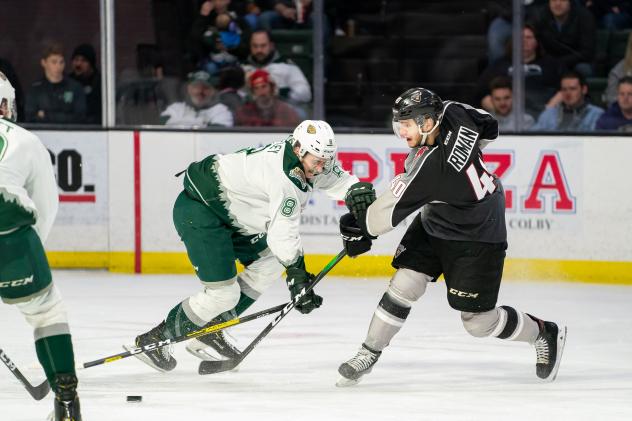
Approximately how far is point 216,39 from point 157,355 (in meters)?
3.08

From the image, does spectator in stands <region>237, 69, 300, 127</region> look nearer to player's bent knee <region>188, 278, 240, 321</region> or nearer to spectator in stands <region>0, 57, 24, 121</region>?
spectator in stands <region>0, 57, 24, 121</region>

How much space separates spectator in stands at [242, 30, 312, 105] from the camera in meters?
7.62

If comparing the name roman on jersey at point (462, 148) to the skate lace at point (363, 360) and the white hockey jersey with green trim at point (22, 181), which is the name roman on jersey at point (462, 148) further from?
the white hockey jersey with green trim at point (22, 181)

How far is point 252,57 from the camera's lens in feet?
25.2

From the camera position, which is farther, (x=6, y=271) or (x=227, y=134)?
(x=227, y=134)

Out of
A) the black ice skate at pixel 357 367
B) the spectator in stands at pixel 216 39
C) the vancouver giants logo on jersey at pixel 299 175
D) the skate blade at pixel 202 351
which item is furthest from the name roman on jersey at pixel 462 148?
the spectator in stands at pixel 216 39

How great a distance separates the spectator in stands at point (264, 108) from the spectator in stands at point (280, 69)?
0.04 meters

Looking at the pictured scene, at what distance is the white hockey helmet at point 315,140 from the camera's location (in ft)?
15.3

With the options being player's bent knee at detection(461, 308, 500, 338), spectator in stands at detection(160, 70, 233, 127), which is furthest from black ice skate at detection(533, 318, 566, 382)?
spectator in stands at detection(160, 70, 233, 127)

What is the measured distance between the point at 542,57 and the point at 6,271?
4.23m

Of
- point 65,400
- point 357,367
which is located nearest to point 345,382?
point 357,367

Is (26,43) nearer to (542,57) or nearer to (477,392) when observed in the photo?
(542,57)

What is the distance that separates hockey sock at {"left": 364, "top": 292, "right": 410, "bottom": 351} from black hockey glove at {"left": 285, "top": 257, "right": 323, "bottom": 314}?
0.25 meters

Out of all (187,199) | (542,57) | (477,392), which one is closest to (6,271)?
(187,199)
